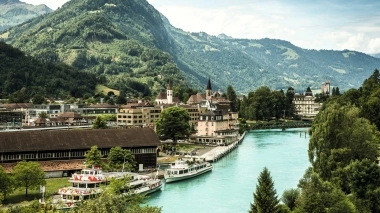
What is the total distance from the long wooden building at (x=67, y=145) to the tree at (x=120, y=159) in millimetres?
1901

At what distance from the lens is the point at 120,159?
165ft

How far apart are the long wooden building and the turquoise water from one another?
5.04 meters

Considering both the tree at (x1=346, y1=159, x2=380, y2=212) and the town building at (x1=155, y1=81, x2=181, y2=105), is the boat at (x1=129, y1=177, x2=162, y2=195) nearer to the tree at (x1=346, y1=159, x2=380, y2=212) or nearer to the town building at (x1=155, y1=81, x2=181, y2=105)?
the tree at (x1=346, y1=159, x2=380, y2=212)

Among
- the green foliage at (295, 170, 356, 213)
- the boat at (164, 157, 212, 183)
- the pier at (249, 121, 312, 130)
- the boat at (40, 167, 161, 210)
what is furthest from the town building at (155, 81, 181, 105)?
the green foliage at (295, 170, 356, 213)

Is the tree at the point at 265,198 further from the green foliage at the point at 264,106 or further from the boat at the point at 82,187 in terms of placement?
the green foliage at the point at 264,106

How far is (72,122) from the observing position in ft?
301

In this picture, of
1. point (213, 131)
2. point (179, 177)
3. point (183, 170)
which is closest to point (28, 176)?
point (179, 177)

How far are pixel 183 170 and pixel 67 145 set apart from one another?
12.2 meters

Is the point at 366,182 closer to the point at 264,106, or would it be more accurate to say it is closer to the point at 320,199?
the point at 320,199

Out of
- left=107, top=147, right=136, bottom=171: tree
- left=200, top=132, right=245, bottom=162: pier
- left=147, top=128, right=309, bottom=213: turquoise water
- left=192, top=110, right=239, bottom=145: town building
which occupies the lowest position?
left=147, top=128, right=309, bottom=213: turquoise water

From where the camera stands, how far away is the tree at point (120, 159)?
4941cm

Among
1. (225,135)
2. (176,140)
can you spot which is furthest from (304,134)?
(176,140)

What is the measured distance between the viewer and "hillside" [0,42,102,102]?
14125 centimetres

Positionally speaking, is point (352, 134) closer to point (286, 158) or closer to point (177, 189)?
point (177, 189)
